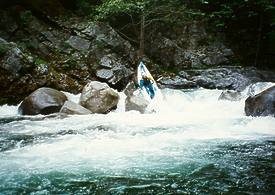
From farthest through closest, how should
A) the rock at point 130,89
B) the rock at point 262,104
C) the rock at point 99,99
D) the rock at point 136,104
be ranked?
the rock at point 130,89
the rock at point 99,99
the rock at point 136,104
the rock at point 262,104

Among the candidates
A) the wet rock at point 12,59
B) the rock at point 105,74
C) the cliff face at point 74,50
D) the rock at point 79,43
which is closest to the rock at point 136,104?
the cliff face at point 74,50

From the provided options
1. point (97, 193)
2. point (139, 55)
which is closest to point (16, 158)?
point (97, 193)

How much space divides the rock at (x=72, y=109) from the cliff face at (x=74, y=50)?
7.48ft

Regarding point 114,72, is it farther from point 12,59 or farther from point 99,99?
point 12,59

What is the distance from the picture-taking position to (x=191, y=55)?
50.7ft

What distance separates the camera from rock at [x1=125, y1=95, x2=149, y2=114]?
9883mm

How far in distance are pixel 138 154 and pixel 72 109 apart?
4.30m

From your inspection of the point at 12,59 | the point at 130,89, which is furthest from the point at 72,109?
the point at 12,59

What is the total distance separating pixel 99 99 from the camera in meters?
10.2

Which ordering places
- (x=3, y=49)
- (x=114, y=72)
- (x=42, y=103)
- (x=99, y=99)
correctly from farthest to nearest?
(x=114, y=72)
(x=3, y=49)
(x=99, y=99)
(x=42, y=103)

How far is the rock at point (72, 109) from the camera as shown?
376 inches

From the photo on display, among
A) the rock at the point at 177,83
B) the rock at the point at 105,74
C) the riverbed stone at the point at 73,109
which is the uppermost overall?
the rock at the point at 105,74

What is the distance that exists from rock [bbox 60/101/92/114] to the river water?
1.22ft

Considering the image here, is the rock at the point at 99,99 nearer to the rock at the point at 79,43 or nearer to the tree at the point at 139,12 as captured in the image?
the tree at the point at 139,12
